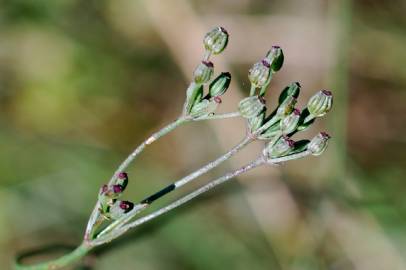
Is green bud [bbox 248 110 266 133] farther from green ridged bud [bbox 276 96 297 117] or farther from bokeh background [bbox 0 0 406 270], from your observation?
bokeh background [bbox 0 0 406 270]

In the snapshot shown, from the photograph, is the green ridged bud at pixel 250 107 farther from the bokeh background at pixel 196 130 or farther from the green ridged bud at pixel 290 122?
the bokeh background at pixel 196 130

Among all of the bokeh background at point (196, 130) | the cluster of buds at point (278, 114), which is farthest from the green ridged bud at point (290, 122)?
the bokeh background at point (196, 130)

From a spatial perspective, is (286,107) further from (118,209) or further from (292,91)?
(118,209)

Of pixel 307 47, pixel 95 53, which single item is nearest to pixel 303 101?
pixel 307 47

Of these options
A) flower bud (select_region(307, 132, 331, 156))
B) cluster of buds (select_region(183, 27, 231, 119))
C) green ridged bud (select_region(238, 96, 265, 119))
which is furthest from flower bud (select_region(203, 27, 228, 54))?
flower bud (select_region(307, 132, 331, 156))

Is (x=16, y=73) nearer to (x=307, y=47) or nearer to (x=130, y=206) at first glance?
(x=307, y=47)

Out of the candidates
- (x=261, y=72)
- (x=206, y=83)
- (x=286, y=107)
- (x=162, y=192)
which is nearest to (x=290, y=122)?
(x=286, y=107)
